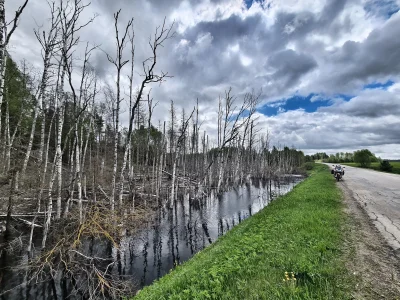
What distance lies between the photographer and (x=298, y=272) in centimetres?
413

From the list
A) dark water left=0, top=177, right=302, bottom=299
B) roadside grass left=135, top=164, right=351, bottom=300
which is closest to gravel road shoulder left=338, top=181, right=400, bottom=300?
roadside grass left=135, top=164, right=351, bottom=300

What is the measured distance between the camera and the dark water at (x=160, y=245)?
733cm

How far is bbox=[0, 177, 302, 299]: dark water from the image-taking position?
733 cm

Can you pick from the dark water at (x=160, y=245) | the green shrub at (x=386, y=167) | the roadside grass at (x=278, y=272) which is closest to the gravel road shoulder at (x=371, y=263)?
the roadside grass at (x=278, y=272)

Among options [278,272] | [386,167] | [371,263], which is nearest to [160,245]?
[278,272]

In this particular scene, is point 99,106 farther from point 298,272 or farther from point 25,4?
point 298,272

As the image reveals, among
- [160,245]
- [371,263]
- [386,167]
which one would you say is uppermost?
[386,167]

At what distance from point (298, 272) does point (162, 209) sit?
15.1m

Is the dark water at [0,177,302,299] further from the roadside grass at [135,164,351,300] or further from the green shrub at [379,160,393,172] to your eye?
the green shrub at [379,160,393,172]

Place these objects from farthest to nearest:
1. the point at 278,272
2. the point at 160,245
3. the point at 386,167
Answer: the point at 386,167, the point at 160,245, the point at 278,272

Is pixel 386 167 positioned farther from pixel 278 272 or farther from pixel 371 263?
pixel 278 272

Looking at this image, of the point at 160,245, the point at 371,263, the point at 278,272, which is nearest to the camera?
the point at 278,272

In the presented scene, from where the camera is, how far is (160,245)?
10.8m

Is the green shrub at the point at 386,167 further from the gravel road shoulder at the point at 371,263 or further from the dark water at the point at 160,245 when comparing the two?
the gravel road shoulder at the point at 371,263
